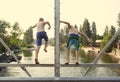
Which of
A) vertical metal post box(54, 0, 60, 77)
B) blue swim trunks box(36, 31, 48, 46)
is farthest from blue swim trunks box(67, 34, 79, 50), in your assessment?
vertical metal post box(54, 0, 60, 77)

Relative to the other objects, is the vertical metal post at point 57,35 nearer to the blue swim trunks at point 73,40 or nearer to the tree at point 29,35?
the blue swim trunks at point 73,40

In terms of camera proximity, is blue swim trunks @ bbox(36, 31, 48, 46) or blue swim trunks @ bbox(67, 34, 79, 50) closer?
blue swim trunks @ bbox(36, 31, 48, 46)

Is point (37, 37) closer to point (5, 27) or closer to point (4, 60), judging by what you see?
point (4, 60)

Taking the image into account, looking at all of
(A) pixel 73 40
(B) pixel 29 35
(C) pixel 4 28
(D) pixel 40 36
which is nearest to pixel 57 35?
Result: (D) pixel 40 36

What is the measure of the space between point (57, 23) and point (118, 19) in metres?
99.2

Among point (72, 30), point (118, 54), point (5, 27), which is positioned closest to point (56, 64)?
point (72, 30)

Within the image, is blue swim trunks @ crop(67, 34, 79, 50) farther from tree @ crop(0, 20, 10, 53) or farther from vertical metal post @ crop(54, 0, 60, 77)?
tree @ crop(0, 20, 10, 53)

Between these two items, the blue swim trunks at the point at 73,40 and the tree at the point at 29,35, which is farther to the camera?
the tree at the point at 29,35

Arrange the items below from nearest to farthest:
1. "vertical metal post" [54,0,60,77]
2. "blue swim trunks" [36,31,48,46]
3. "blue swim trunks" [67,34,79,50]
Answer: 1. "vertical metal post" [54,0,60,77]
2. "blue swim trunks" [36,31,48,46]
3. "blue swim trunks" [67,34,79,50]

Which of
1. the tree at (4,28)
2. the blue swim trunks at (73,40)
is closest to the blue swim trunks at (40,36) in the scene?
the blue swim trunks at (73,40)

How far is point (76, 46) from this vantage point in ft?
26.6

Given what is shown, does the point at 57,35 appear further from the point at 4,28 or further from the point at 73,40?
the point at 4,28

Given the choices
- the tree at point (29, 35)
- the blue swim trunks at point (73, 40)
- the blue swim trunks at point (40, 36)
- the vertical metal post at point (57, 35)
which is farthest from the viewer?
the tree at point (29, 35)

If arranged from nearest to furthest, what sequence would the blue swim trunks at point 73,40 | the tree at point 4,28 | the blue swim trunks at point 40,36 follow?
the blue swim trunks at point 40,36
the blue swim trunks at point 73,40
the tree at point 4,28
